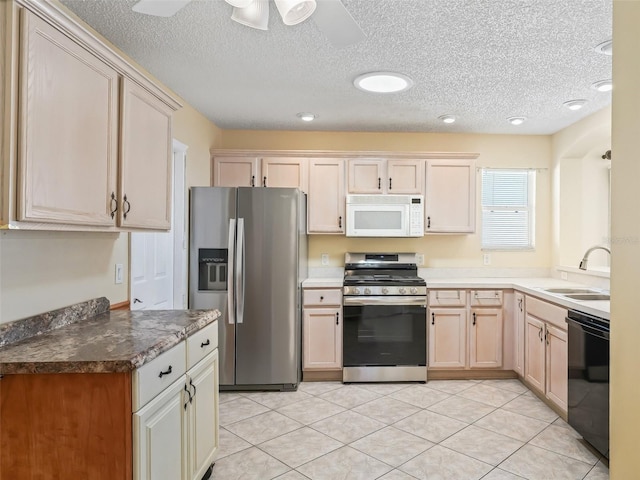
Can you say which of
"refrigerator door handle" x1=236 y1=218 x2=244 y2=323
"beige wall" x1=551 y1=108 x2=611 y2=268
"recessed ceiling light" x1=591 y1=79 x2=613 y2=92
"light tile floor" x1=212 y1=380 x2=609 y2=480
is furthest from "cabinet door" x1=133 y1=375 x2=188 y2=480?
"beige wall" x1=551 y1=108 x2=611 y2=268

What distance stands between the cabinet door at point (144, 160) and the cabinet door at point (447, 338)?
259cm

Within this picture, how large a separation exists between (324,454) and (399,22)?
2.56m

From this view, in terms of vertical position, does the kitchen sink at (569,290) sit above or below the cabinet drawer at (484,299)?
above

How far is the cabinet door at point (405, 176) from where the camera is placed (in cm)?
392

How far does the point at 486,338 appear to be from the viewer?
367 cm

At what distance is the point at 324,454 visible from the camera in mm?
2404

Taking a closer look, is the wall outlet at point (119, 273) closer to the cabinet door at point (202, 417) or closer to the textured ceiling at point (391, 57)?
the cabinet door at point (202, 417)

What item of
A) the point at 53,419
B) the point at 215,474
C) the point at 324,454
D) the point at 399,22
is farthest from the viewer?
the point at 324,454

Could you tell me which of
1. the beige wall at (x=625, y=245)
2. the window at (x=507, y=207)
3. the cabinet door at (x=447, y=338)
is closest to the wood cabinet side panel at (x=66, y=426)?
the beige wall at (x=625, y=245)

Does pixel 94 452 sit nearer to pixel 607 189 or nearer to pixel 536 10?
pixel 536 10

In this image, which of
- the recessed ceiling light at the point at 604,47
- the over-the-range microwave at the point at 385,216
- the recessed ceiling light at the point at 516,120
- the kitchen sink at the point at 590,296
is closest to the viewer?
the recessed ceiling light at the point at 604,47

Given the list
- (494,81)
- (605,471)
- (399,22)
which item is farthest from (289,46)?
(605,471)

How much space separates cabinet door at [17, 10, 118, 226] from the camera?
133 centimetres

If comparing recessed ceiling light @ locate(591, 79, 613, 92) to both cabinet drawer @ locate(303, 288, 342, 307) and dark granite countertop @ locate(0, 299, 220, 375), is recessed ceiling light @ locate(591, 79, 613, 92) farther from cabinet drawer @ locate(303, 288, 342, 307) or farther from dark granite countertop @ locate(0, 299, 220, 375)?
dark granite countertop @ locate(0, 299, 220, 375)
